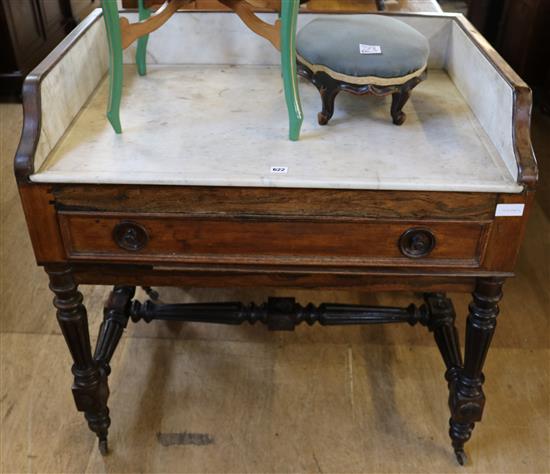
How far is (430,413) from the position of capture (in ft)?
4.50

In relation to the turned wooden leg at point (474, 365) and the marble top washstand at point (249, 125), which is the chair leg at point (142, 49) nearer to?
the marble top washstand at point (249, 125)

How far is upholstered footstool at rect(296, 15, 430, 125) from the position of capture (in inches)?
39.4

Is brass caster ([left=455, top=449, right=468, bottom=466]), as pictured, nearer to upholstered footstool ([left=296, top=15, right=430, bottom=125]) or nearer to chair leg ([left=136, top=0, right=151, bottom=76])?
upholstered footstool ([left=296, top=15, right=430, bottom=125])

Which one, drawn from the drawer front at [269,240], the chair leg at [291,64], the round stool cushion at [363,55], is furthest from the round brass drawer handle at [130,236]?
the round stool cushion at [363,55]

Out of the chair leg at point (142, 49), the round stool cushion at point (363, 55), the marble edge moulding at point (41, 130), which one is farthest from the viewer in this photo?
the chair leg at point (142, 49)

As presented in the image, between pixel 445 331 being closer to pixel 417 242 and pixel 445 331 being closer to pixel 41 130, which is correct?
pixel 417 242

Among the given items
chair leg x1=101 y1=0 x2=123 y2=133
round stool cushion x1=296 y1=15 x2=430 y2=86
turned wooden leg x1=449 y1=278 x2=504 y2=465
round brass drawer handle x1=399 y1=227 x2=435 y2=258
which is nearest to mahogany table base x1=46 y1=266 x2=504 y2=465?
turned wooden leg x1=449 y1=278 x2=504 y2=465

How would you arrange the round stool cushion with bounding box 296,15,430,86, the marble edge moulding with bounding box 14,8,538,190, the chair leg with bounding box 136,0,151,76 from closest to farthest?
the marble edge moulding with bounding box 14,8,538,190, the round stool cushion with bounding box 296,15,430,86, the chair leg with bounding box 136,0,151,76

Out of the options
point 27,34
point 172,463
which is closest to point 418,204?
point 172,463

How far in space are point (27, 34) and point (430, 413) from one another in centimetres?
246

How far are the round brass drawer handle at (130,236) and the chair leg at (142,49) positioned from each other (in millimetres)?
404

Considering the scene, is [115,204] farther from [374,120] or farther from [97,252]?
[374,120]

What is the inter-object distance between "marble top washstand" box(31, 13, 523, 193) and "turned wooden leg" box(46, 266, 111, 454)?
207 millimetres

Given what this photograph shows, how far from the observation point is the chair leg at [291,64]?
958 mm
